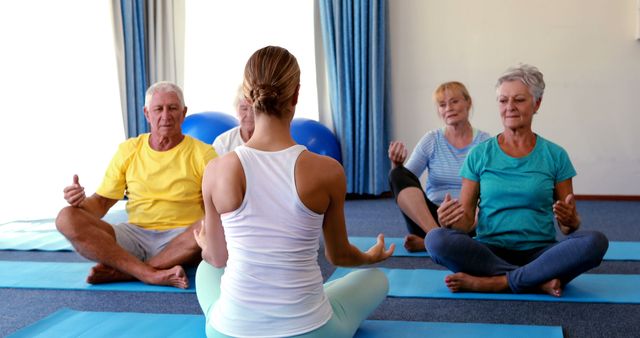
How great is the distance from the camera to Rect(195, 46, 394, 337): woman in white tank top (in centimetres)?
171

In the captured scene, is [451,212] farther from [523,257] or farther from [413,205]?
[413,205]

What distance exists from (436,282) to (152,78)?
401cm

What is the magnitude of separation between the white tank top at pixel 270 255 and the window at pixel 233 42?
174 inches

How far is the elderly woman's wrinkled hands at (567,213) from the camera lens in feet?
8.16

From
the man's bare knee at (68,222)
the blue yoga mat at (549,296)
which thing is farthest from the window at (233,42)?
the blue yoga mat at (549,296)

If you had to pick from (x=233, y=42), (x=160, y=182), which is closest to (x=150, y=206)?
(x=160, y=182)

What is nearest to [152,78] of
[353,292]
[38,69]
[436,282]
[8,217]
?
[38,69]

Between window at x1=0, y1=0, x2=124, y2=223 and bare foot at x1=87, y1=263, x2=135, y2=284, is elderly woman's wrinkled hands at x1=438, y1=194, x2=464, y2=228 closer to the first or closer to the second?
bare foot at x1=87, y1=263, x2=135, y2=284

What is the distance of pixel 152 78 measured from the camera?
20.3ft

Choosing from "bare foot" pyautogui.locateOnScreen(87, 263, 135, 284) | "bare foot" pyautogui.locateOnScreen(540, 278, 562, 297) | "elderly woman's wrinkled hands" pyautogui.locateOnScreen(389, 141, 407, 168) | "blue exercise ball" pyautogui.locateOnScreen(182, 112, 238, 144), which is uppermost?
"elderly woman's wrinkled hands" pyautogui.locateOnScreen(389, 141, 407, 168)

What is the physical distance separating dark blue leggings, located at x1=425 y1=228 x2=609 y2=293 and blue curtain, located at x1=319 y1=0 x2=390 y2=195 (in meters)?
3.24

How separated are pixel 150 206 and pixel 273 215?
1.62m

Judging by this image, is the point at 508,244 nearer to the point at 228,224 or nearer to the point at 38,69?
the point at 228,224

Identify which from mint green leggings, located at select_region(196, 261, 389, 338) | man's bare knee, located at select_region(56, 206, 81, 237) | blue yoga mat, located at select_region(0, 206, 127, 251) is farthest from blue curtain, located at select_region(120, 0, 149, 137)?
mint green leggings, located at select_region(196, 261, 389, 338)
